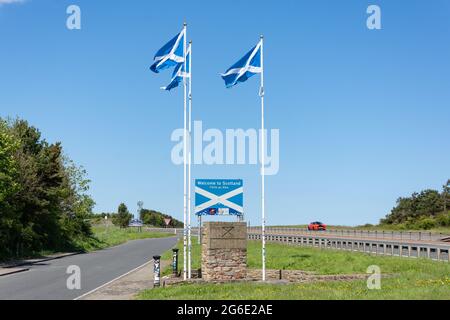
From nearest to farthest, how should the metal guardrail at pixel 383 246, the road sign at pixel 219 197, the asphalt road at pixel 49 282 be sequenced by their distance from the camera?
the asphalt road at pixel 49 282
the road sign at pixel 219 197
the metal guardrail at pixel 383 246

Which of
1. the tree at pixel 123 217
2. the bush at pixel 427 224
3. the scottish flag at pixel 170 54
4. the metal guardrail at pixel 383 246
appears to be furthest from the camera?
the tree at pixel 123 217

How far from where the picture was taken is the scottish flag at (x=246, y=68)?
81.0ft

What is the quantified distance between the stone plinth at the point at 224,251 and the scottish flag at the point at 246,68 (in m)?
6.24

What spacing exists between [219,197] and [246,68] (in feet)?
19.0

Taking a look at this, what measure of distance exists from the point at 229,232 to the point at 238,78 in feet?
21.9

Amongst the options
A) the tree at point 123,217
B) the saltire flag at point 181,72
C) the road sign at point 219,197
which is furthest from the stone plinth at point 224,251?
the tree at point 123,217

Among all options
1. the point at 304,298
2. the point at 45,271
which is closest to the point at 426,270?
the point at 304,298

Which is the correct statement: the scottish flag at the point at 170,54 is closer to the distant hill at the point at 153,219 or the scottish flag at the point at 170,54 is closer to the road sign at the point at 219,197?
the road sign at the point at 219,197

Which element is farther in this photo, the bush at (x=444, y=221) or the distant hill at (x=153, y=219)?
the distant hill at (x=153, y=219)

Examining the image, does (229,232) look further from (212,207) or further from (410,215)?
(410,215)

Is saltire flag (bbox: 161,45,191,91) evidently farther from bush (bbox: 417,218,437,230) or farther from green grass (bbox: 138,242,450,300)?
bush (bbox: 417,218,437,230)

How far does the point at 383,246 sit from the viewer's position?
41031mm

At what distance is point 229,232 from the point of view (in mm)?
23609
